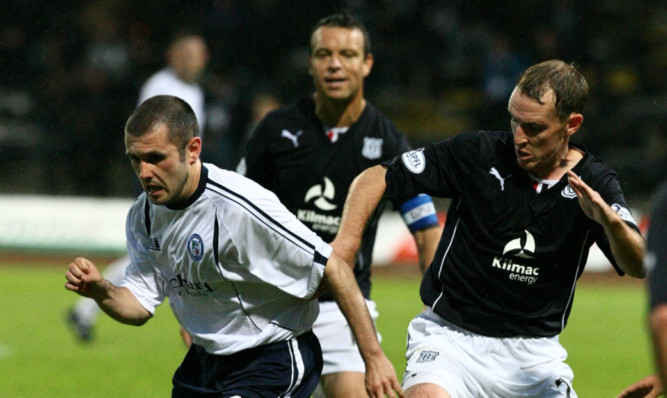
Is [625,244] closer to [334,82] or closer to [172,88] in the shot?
[334,82]

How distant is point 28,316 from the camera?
12.4 m

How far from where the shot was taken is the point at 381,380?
441 centimetres

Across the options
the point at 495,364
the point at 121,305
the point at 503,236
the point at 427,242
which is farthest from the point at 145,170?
the point at 427,242

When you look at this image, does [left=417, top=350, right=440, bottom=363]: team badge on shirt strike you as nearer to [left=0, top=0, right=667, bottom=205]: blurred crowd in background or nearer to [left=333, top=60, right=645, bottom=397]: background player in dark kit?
[left=333, top=60, right=645, bottom=397]: background player in dark kit

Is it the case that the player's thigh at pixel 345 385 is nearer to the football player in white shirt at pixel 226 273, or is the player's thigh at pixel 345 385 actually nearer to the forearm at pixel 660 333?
the football player in white shirt at pixel 226 273

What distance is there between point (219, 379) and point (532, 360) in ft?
4.70

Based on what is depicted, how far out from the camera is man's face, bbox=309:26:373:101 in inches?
249

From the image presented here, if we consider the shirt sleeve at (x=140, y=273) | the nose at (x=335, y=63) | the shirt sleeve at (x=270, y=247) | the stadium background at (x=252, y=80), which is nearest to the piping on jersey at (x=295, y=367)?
the shirt sleeve at (x=270, y=247)

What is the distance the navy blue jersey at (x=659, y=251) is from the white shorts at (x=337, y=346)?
3.23 metres

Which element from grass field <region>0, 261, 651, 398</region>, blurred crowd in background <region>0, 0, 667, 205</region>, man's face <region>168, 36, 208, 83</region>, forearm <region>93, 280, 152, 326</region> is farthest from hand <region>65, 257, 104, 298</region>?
blurred crowd in background <region>0, 0, 667, 205</region>

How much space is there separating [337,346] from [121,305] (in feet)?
5.31

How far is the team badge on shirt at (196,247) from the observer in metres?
4.66

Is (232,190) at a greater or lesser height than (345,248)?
greater

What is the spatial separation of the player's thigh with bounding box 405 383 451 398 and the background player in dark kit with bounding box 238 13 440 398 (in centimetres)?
145
